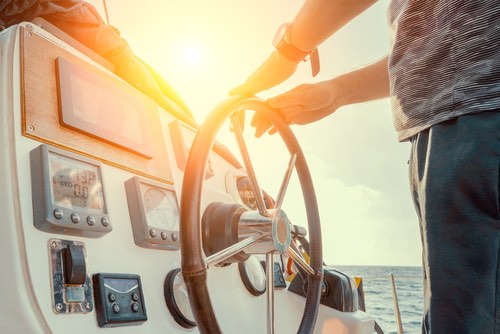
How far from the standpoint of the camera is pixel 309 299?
1.02m

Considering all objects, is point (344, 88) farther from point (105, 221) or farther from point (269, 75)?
point (105, 221)

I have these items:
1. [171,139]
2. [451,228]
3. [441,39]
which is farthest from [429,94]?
[171,139]

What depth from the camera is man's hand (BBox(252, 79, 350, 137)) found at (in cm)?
114

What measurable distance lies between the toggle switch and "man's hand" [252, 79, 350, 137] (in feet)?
1.84

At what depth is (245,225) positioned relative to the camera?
0.91 meters

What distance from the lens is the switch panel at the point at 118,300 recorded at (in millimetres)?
800

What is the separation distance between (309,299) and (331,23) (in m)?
0.68

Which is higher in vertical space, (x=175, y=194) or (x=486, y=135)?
(x=175, y=194)

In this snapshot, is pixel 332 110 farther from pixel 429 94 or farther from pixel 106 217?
pixel 106 217

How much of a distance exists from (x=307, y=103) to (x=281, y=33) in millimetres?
208

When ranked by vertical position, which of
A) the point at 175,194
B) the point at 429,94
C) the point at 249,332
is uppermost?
the point at 175,194

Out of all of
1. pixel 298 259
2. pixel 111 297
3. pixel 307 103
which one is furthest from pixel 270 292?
pixel 307 103

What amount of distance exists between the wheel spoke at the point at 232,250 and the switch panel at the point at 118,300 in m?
0.23

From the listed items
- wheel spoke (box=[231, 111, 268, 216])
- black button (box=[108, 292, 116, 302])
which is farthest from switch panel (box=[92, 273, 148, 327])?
wheel spoke (box=[231, 111, 268, 216])
